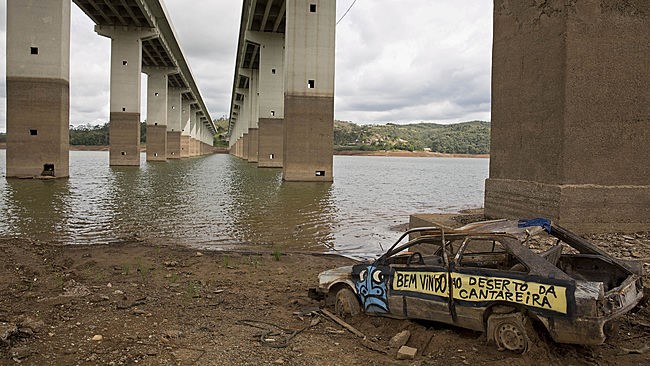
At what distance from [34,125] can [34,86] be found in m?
2.00

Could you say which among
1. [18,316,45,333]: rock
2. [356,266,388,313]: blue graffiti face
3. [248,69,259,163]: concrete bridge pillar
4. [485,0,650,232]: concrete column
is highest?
[248,69,259,163]: concrete bridge pillar

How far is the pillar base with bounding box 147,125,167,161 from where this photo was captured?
215ft

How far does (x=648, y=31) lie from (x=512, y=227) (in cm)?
503

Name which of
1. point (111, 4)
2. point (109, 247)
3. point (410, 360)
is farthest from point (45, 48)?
point (410, 360)

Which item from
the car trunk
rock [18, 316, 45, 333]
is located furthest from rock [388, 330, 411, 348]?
rock [18, 316, 45, 333]

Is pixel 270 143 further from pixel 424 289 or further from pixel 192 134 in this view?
pixel 192 134

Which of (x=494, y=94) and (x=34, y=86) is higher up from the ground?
(x=34, y=86)

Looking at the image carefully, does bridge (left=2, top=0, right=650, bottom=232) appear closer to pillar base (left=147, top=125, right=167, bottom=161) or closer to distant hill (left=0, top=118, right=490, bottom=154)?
pillar base (left=147, top=125, right=167, bottom=161)

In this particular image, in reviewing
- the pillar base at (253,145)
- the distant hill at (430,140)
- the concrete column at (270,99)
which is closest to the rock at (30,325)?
the concrete column at (270,99)

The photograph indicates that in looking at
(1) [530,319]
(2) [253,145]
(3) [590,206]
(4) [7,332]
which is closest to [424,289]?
(1) [530,319]

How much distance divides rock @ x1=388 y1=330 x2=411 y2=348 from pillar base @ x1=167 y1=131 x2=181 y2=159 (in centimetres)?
8155

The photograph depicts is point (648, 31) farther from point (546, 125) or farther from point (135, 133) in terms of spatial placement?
point (135, 133)

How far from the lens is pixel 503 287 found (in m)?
4.56

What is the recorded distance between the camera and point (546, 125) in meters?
8.27
